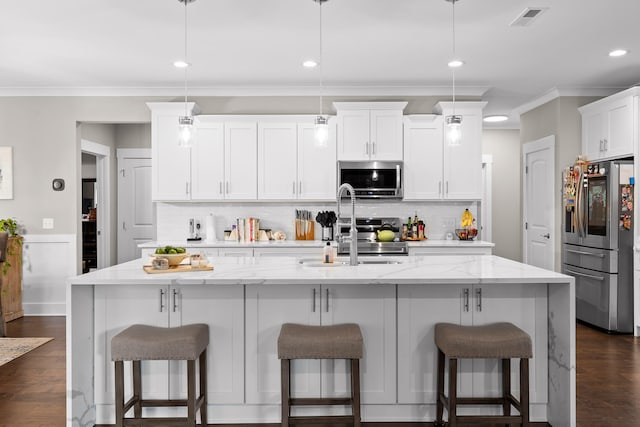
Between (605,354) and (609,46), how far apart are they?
2.57m

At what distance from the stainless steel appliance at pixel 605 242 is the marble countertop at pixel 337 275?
2.26 m

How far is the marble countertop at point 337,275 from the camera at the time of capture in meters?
2.44

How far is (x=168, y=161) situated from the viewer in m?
5.16

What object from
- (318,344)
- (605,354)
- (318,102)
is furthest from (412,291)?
(318,102)

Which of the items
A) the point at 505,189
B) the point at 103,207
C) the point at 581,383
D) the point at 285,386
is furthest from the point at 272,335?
the point at 505,189

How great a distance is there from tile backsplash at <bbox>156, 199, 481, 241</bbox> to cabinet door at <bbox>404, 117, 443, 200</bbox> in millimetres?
370

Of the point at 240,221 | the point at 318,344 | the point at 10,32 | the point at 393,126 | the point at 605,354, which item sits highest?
the point at 10,32

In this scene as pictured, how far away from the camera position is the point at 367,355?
8.89 ft

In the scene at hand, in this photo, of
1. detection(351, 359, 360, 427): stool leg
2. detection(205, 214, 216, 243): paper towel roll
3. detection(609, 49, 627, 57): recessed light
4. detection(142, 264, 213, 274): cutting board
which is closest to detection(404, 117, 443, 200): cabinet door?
detection(609, 49, 627, 57): recessed light

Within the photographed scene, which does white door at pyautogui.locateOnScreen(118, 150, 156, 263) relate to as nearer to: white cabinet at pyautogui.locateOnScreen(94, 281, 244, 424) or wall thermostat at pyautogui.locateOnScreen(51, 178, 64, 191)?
wall thermostat at pyautogui.locateOnScreen(51, 178, 64, 191)

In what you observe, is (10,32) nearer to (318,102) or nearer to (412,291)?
(318,102)

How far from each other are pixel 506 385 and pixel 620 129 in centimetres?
341

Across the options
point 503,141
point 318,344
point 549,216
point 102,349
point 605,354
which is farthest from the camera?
point 503,141

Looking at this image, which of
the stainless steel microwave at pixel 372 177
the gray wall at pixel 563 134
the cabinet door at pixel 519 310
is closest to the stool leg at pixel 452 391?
the cabinet door at pixel 519 310
